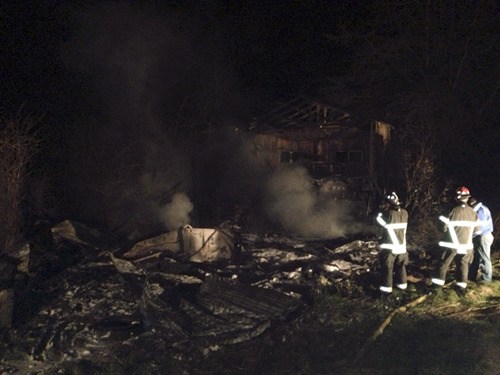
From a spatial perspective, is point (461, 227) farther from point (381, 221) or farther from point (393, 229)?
point (381, 221)

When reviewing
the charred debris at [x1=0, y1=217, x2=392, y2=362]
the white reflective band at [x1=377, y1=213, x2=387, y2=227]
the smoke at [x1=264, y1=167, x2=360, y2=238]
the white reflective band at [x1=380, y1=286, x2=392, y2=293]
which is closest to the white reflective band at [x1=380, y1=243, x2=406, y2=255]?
the white reflective band at [x1=377, y1=213, x2=387, y2=227]

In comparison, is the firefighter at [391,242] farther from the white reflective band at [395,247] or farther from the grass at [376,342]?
the grass at [376,342]

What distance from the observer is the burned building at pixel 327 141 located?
15.3 meters

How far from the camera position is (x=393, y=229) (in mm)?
7164

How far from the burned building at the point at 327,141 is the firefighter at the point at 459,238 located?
7431mm

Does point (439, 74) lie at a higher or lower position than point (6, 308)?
higher

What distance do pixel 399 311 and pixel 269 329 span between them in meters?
1.84

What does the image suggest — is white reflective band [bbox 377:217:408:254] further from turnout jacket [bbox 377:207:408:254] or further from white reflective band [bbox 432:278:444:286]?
white reflective band [bbox 432:278:444:286]

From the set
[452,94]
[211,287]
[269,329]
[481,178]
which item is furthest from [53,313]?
[452,94]

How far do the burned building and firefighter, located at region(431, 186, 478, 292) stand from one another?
7.43 metres

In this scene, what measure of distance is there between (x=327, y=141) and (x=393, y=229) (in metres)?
9.74

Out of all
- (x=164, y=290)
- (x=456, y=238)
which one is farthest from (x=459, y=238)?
(x=164, y=290)

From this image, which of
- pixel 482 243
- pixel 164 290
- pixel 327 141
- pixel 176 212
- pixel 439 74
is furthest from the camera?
pixel 327 141

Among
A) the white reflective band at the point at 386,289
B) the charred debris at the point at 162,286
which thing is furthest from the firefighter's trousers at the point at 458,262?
the charred debris at the point at 162,286
